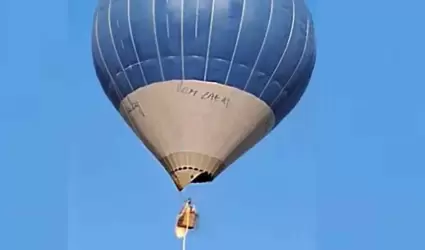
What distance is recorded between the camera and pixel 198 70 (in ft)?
33.5

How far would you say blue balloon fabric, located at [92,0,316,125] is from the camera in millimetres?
10172

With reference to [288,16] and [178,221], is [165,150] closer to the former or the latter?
[178,221]

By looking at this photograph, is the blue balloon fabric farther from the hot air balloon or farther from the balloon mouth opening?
the balloon mouth opening

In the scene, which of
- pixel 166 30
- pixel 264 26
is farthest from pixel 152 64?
pixel 264 26

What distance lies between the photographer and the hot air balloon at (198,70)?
10180 mm

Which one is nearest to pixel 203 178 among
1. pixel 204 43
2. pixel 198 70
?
pixel 198 70

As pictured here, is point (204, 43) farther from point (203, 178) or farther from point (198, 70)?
point (203, 178)

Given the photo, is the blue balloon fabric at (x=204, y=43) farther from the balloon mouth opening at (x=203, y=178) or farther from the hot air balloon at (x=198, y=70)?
the balloon mouth opening at (x=203, y=178)

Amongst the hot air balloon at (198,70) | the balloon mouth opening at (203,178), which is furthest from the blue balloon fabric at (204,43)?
the balloon mouth opening at (203,178)

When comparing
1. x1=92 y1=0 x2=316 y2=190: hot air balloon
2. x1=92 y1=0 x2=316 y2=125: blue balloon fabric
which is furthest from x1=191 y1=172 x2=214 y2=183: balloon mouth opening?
x1=92 y1=0 x2=316 y2=125: blue balloon fabric

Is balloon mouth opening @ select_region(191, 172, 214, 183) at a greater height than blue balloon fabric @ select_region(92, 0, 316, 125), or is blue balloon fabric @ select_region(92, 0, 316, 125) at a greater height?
blue balloon fabric @ select_region(92, 0, 316, 125)

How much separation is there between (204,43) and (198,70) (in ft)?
0.71

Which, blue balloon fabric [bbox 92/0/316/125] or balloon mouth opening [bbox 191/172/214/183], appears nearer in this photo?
blue balloon fabric [bbox 92/0/316/125]

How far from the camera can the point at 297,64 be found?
10.7m
